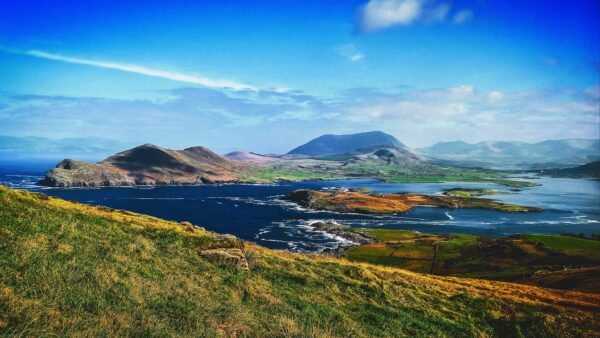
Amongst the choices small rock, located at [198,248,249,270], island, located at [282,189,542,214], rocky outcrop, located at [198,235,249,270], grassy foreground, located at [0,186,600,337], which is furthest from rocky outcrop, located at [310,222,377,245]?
small rock, located at [198,248,249,270]

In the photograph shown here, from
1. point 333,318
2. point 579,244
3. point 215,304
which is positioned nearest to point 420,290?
point 333,318

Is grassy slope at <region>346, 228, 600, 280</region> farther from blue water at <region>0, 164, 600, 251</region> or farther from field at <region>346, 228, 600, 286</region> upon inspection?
blue water at <region>0, 164, 600, 251</region>

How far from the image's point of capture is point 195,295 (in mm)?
18219

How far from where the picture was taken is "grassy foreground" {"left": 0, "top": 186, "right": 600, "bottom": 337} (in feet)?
41.8

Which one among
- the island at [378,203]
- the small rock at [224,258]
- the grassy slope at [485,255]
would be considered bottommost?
the grassy slope at [485,255]

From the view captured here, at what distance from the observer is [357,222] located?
130 metres

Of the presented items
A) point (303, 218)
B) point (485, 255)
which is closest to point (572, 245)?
point (485, 255)

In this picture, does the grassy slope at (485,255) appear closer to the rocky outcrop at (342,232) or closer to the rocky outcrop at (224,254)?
the rocky outcrop at (342,232)

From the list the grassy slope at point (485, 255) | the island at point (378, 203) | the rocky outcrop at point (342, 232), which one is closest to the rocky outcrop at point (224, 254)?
the grassy slope at point (485, 255)

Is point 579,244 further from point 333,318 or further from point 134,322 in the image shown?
point 134,322

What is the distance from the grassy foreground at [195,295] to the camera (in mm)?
12727

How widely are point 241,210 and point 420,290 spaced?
116575 mm

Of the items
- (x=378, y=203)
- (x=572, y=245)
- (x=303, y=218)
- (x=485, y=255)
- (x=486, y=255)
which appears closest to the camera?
(x=486, y=255)

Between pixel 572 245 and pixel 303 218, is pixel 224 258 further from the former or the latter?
pixel 303 218
